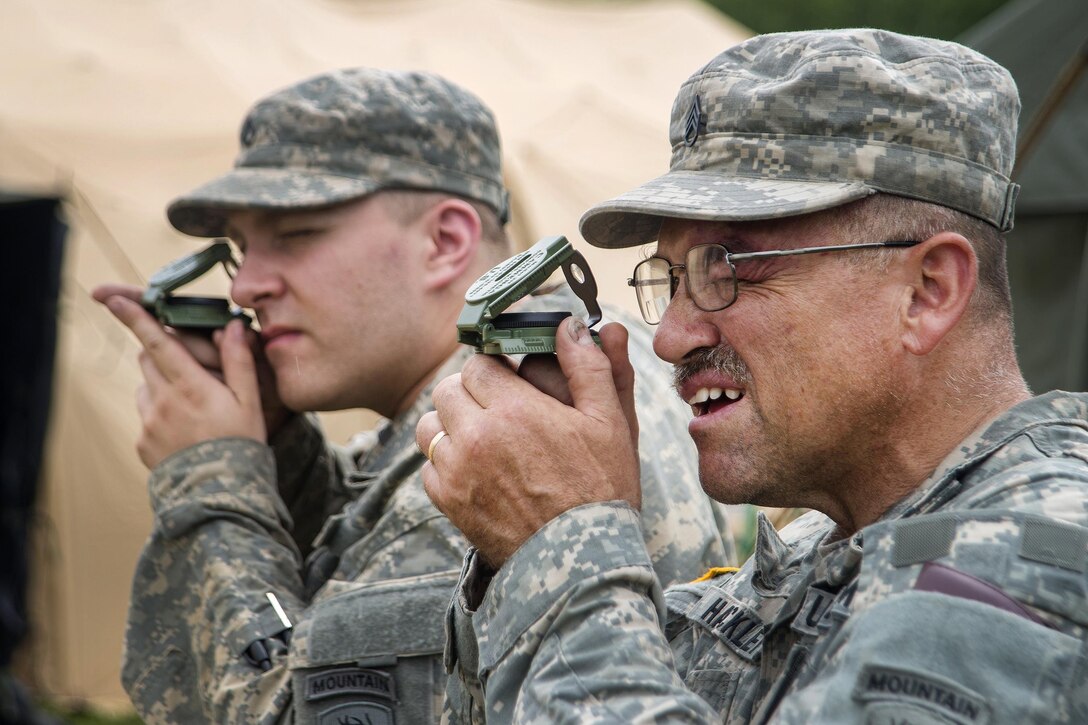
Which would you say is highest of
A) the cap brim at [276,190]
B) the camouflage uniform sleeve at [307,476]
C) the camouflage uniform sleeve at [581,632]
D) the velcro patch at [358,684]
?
the cap brim at [276,190]

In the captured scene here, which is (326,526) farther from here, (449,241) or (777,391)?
(777,391)

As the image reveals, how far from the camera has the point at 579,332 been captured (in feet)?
7.10

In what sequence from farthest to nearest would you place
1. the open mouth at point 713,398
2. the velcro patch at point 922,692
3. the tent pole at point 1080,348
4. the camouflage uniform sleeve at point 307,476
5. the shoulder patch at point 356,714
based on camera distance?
the tent pole at point 1080,348, the camouflage uniform sleeve at point 307,476, the shoulder patch at point 356,714, the open mouth at point 713,398, the velcro patch at point 922,692

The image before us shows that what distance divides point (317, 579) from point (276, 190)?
97cm

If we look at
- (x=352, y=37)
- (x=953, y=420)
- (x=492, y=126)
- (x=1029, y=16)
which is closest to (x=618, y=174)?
(x=352, y=37)

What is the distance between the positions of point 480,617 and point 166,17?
9.53 metres

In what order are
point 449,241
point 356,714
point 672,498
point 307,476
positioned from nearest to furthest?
1. point 356,714
2. point 672,498
3. point 449,241
4. point 307,476

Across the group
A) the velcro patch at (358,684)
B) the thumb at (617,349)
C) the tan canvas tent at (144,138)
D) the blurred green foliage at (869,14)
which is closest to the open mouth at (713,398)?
the thumb at (617,349)

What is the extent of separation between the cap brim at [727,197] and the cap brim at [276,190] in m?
1.20

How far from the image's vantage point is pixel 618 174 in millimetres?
10117

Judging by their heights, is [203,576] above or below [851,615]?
below

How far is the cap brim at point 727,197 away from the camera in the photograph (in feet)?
6.48

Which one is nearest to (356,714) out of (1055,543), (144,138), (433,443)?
(433,443)

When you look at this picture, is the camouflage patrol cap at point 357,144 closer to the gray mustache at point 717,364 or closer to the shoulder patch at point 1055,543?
the gray mustache at point 717,364
